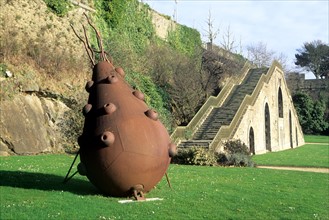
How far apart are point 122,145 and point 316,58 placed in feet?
242

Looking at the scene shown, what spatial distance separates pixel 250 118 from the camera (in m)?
29.7

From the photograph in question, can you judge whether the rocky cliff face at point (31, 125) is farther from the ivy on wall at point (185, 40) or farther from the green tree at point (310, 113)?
the green tree at point (310, 113)

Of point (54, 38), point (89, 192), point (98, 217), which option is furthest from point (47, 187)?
point (54, 38)

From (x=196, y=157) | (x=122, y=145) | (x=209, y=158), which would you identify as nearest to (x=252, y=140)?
(x=209, y=158)

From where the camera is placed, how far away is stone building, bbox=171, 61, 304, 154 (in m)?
26.5

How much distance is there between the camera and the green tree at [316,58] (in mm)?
77125

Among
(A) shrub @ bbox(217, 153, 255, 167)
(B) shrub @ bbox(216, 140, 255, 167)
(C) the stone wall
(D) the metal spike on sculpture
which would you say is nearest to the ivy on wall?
(C) the stone wall

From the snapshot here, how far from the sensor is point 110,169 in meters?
9.76

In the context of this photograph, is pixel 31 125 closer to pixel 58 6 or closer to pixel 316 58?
pixel 58 6

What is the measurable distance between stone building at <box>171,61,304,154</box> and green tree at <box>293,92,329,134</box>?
12899 millimetres

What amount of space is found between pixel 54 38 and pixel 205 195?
17.2 m

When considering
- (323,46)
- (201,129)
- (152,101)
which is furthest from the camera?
(323,46)

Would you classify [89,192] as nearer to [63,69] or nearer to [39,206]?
[39,206]

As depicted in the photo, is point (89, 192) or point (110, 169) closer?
point (110, 169)
